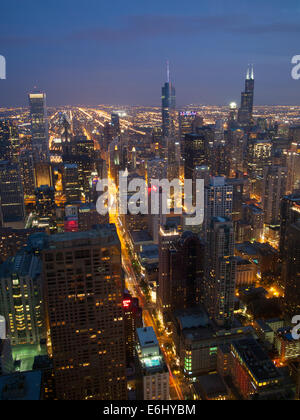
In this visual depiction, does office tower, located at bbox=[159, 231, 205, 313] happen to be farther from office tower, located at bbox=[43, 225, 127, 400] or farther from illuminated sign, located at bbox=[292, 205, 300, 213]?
office tower, located at bbox=[43, 225, 127, 400]

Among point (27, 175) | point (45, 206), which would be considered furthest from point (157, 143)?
point (45, 206)

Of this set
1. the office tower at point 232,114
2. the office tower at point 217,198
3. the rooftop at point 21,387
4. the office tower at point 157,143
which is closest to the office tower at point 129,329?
the rooftop at point 21,387

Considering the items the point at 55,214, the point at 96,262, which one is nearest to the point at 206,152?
the point at 55,214

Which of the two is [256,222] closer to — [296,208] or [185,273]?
[296,208]

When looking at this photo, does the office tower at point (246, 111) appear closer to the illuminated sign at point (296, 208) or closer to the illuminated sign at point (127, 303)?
the illuminated sign at point (296, 208)
